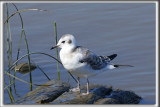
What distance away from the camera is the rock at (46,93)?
27.2 ft

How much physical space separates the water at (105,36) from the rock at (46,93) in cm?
80

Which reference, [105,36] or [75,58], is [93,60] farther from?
[105,36]

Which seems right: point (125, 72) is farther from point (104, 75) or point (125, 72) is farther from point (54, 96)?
point (54, 96)

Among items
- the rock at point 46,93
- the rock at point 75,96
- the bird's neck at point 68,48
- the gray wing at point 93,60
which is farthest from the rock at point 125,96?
the bird's neck at point 68,48

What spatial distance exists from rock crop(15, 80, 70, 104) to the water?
2.63 ft

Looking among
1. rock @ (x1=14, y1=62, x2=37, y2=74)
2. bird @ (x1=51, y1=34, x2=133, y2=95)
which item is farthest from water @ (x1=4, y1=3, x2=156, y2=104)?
bird @ (x1=51, y1=34, x2=133, y2=95)

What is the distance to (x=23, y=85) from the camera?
32.4 ft

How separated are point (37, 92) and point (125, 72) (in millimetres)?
2610

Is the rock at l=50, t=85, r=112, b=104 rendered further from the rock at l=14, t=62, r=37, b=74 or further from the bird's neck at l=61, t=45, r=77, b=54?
the rock at l=14, t=62, r=37, b=74

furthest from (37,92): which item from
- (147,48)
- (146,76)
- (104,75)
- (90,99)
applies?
(147,48)

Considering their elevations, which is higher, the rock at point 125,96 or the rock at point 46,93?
the rock at point 46,93

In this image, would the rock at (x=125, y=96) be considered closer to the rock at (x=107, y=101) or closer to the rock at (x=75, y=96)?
the rock at (x=75, y=96)

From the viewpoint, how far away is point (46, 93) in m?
8.51

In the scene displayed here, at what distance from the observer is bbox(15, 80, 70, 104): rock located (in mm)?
8281
